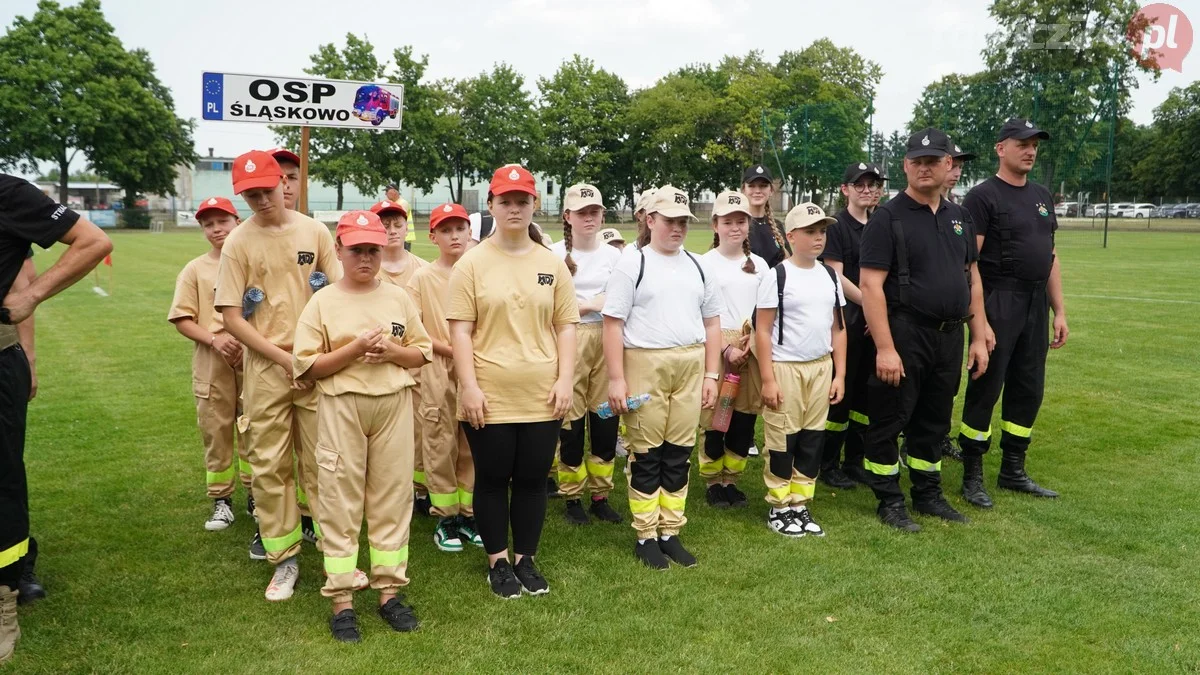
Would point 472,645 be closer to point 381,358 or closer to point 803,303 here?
point 381,358

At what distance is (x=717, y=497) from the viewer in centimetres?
609

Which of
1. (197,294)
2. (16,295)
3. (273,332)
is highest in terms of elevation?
(16,295)

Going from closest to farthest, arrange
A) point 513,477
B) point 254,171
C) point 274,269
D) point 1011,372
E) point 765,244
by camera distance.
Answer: point 254,171
point 274,269
point 513,477
point 1011,372
point 765,244

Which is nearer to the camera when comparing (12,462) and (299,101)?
(12,462)

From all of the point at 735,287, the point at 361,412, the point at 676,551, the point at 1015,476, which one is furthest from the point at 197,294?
the point at 1015,476

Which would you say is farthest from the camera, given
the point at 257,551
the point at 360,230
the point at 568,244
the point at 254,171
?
the point at 568,244

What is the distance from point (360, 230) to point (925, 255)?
3.58m

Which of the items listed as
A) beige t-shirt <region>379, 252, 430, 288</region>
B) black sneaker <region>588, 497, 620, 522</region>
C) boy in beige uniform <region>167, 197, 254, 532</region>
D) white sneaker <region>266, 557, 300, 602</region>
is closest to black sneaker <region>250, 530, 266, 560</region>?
white sneaker <region>266, 557, 300, 602</region>

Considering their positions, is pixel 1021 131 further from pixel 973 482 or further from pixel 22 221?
pixel 22 221

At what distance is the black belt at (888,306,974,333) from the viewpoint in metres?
5.45

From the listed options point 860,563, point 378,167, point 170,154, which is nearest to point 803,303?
point 860,563

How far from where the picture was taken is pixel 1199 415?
823cm

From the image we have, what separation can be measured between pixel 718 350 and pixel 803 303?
71 centimetres

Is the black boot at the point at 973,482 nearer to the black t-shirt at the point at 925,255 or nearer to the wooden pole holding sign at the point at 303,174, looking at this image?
the black t-shirt at the point at 925,255
